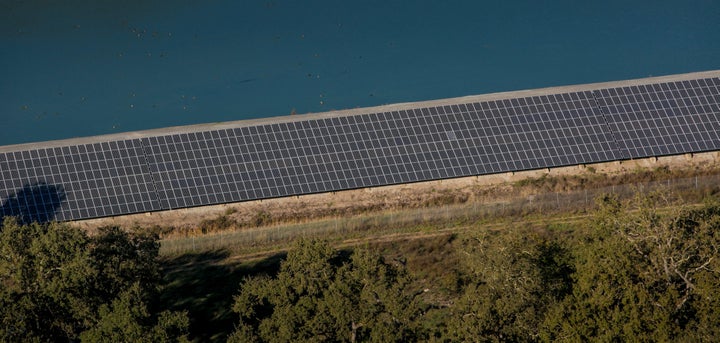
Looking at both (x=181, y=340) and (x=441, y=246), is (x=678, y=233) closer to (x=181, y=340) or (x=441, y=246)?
(x=441, y=246)

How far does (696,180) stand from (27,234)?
36262 millimetres

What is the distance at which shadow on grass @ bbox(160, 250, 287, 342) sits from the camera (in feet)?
177

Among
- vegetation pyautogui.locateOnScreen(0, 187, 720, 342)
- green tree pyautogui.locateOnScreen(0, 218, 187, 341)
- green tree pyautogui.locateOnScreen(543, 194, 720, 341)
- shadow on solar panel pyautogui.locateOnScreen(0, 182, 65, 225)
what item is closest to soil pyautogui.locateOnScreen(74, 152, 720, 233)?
shadow on solar panel pyautogui.locateOnScreen(0, 182, 65, 225)

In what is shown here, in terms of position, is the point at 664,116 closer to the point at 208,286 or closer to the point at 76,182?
the point at 208,286

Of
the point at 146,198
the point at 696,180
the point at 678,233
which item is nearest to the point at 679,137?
the point at 696,180

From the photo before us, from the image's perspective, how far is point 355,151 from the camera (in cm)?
6962

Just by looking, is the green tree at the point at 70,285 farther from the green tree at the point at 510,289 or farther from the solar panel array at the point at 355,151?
the solar panel array at the point at 355,151

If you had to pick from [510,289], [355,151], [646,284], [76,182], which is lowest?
[646,284]

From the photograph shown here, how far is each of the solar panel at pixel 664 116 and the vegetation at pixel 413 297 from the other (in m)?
19.8

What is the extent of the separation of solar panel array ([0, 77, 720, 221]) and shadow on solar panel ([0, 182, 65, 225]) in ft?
0.19

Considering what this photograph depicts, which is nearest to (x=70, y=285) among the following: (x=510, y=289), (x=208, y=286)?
(x=208, y=286)

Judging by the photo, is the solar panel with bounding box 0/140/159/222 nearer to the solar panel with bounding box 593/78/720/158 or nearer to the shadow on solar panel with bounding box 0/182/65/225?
the shadow on solar panel with bounding box 0/182/65/225

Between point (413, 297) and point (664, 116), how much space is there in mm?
30517

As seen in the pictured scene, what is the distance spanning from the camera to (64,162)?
6925 cm
